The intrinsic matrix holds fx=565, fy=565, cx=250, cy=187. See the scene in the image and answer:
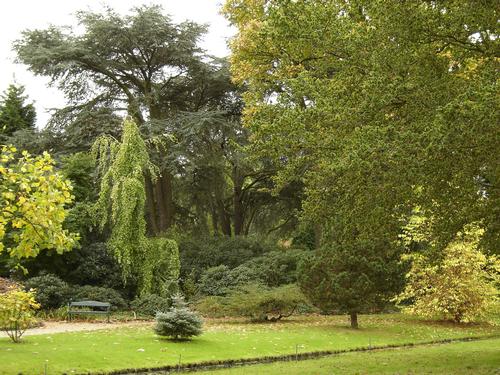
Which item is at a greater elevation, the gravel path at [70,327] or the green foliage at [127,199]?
the green foliage at [127,199]

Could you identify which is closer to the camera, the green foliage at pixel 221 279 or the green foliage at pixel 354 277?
the green foliage at pixel 354 277

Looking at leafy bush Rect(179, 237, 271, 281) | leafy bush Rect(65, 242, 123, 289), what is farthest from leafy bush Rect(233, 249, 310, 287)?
leafy bush Rect(65, 242, 123, 289)

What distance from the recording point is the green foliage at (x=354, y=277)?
18.2 meters

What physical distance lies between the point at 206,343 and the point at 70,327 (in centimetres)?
545

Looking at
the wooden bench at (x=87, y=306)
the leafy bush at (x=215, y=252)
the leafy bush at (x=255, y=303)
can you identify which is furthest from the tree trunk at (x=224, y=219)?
the wooden bench at (x=87, y=306)

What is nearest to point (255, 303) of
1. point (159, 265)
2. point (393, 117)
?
point (159, 265)

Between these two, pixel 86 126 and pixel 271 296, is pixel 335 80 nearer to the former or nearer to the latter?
pixel 271 296

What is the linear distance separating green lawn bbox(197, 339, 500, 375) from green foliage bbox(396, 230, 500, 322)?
17.7ft

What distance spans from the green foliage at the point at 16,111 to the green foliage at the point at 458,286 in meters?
22.4

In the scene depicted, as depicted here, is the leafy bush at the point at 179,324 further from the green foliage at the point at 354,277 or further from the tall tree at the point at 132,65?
the tall tree at the point at 132,65

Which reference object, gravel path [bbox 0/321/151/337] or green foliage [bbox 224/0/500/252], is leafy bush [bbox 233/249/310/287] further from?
green foliage [bbox 224/0/500/252]

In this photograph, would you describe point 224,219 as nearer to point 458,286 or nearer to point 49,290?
point 49,290

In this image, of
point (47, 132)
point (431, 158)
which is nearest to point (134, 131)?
point (47, 132)

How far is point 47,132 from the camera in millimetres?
26750
